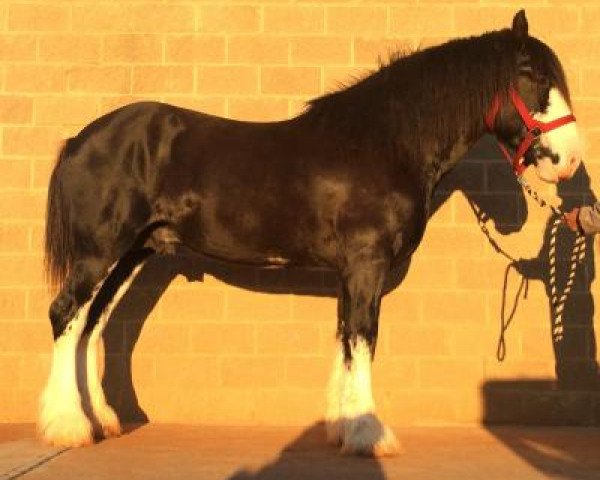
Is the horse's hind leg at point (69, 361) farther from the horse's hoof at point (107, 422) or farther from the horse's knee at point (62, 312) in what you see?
the horse's hoof at point (107, 422)

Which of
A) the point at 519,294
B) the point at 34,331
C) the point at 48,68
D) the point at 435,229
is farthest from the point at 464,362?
the point at 48,68

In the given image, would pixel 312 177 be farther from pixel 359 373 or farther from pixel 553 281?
pixel 553 281

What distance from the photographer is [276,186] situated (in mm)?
4121

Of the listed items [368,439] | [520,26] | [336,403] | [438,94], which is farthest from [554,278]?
[368,439]

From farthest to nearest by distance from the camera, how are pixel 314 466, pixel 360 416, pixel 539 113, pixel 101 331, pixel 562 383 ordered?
1. pixel 562 383
2. pixel 101 331
3. pixel 539 113
4. pixel 360 416
5. pixel 314 466

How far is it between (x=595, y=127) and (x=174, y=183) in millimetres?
2781

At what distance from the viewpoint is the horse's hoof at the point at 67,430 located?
3.92m

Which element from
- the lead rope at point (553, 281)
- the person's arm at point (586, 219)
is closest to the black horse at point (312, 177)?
the person's arm at point (586, 219)

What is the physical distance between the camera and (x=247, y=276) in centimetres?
499

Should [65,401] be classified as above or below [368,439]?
above

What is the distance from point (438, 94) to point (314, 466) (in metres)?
2.04

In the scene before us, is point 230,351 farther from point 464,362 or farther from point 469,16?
point 469,16

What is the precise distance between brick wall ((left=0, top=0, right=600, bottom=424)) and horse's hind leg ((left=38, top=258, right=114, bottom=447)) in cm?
83

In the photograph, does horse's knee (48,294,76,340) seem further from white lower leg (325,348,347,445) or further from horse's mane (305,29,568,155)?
horse's mane (305,29,568,155)
